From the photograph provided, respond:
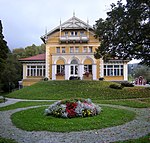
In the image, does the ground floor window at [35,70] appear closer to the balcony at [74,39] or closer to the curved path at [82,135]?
the balcony at [74,39]

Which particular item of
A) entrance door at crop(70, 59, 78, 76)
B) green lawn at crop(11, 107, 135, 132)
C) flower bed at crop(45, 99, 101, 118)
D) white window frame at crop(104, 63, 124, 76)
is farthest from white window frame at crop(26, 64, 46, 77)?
green lawn at crop(11, 107, 135, 132)

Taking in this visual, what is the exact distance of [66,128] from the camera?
898cm

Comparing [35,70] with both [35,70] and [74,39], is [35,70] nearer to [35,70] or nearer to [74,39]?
[35,70]

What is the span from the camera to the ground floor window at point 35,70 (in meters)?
44.7

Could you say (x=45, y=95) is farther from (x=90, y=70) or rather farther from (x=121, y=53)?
(x=90, y=70)

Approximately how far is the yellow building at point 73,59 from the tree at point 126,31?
14.9 metres

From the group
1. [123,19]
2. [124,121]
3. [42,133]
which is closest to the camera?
[42,133]

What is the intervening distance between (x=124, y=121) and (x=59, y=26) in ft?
116

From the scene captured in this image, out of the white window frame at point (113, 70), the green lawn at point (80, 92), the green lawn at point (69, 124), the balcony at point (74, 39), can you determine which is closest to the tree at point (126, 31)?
the green lawn at point (80, 92)

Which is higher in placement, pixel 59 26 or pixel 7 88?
pixel 59 26

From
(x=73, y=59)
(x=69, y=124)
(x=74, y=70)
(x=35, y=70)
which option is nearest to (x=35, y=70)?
(x=35, y=70)

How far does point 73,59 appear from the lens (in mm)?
42938

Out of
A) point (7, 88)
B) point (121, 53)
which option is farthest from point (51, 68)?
point (121, 53)

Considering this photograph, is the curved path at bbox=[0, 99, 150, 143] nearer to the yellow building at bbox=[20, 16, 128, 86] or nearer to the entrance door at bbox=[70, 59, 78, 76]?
the yellow building at bbox=[20, 16, 128, 86]
